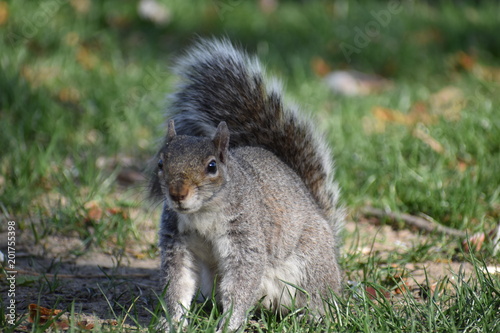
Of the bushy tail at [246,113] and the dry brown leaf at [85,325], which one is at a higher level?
the bushy tail at [246,113]

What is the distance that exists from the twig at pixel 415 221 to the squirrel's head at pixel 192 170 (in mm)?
1161

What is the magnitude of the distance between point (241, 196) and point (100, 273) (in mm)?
670

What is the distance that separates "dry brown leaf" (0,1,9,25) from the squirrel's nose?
2760mm

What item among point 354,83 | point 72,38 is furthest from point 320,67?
point 72,38

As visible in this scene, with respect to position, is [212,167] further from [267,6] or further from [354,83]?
[267,6]

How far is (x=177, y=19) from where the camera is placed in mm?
4691

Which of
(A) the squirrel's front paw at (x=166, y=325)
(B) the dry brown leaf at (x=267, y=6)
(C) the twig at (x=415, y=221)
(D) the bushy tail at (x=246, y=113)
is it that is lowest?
(C) the twig at (x=415, y=221)

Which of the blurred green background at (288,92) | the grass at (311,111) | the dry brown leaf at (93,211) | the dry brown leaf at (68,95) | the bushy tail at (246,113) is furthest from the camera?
the dry brown leaf at (68,95)

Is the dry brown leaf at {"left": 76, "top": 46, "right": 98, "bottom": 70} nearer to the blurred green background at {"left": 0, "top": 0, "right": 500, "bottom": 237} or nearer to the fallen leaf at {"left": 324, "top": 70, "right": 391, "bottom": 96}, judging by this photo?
the blurred green background at {"left": 0, "top": 0, "right": 500, "bottom": 237}

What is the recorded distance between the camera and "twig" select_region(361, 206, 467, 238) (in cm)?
254

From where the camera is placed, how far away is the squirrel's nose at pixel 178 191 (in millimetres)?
1555

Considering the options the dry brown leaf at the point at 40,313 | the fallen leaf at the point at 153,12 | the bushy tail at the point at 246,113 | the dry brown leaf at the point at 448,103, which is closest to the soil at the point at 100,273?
the dry brown leaf at the point at 40,313

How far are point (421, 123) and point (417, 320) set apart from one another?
1847 millimetres

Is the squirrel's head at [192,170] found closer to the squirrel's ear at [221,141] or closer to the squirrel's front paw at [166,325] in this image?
the squirrel's ear at [221,141]
